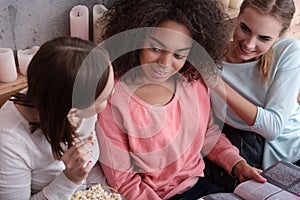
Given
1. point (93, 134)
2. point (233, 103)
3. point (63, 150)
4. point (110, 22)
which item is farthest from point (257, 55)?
point (63, 150)

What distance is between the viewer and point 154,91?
48.4 inches

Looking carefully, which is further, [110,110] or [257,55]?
[257,55]

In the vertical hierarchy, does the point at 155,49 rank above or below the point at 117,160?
above

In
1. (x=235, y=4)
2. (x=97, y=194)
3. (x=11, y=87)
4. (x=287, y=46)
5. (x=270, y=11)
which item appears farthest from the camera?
(x=235, y=4)

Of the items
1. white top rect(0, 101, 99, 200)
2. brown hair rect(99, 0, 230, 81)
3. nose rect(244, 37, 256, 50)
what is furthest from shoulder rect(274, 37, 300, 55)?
white top rect(0, 101, 99, 200)

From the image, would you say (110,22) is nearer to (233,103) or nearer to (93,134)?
(93,134)

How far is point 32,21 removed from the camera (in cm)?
127

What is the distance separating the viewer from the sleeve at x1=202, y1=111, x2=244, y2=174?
1.35 meters

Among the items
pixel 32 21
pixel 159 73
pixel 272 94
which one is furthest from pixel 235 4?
pixel 32 21

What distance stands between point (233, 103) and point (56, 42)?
2.12ft

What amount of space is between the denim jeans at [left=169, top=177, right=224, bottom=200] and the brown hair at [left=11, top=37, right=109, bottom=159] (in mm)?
502

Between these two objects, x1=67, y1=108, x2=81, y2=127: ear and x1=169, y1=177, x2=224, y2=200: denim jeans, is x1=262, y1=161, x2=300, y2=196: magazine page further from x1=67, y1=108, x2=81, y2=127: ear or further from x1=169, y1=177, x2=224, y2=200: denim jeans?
x1=67, y1=108, x2=81, y2=127: ear

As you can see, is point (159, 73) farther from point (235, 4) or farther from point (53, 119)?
point (235, 4)

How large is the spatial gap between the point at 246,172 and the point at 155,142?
0.96ft
